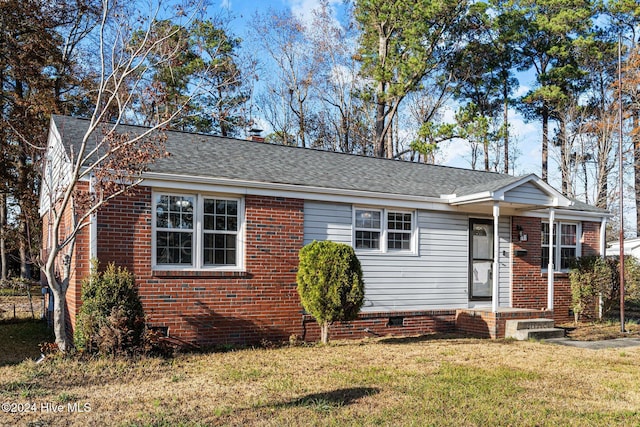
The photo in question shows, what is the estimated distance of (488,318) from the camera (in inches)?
465

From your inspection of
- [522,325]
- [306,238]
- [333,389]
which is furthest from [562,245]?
[333,389]

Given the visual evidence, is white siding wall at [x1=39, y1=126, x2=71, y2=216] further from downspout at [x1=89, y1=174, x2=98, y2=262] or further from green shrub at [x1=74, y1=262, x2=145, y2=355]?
green shrub at [x1=74, y1=262, x2=145, y2=355]

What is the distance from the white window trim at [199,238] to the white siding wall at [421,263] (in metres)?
1.36

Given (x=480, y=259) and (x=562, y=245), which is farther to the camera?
(x=562, y=245)

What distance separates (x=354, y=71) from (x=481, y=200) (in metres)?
18.1

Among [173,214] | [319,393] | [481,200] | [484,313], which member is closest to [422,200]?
[481,200]

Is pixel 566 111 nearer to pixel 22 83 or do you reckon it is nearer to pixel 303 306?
pixel 303 306


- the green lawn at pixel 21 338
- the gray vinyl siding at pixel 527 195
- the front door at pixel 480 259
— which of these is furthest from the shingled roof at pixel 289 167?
the green lawn at pixel 21 338

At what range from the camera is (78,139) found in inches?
401

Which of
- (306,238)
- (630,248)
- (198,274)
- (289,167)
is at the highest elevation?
(289,167)

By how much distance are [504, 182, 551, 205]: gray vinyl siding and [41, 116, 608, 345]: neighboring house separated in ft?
0.11

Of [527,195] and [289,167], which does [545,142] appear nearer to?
[527,195]

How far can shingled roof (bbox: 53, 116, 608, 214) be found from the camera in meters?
10.2

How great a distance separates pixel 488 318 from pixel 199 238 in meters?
6.24
